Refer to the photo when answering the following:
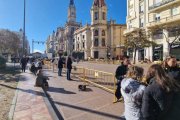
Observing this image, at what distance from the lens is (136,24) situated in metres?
57.5

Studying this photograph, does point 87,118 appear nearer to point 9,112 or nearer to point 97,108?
point 97,108

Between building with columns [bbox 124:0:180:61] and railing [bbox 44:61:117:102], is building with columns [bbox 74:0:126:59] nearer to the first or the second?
building with columns [bbox 124:0:180:61]

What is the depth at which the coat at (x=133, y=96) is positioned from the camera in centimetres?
430

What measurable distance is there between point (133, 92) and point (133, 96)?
0.19 ft

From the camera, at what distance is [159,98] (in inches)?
152

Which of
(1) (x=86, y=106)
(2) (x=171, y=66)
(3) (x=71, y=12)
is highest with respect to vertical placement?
(3) (x=71, y=12)

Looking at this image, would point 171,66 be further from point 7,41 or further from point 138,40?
point 7,41

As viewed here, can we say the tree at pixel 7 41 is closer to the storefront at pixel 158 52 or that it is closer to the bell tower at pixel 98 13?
the bell tower at pixel 98 13


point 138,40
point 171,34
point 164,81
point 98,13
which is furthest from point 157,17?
point 98,13

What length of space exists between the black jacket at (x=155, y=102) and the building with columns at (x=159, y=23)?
36.0 m

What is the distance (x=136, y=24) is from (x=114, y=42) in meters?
38.1

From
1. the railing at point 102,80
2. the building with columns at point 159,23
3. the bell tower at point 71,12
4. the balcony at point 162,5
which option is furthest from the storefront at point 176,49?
the bell tower at point 71,12

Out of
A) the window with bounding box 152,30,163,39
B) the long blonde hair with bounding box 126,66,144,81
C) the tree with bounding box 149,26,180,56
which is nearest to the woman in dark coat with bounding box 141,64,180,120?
the long blonde hair with bounding box 126,66,144,81

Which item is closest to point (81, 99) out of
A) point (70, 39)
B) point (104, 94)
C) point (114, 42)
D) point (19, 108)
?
point (104, 94)
